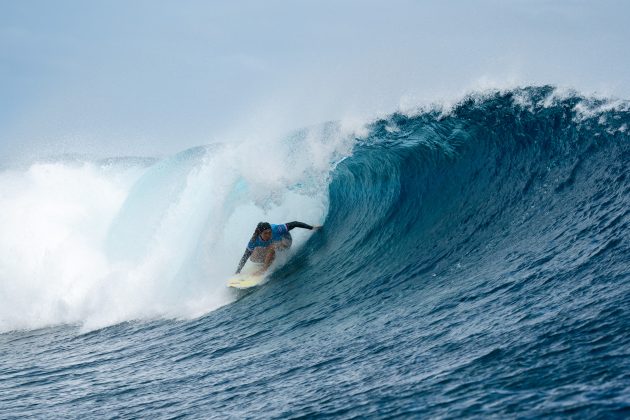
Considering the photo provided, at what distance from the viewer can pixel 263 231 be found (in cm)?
1009

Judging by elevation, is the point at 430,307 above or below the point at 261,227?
below

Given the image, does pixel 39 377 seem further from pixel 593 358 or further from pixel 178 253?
pixel 593 358

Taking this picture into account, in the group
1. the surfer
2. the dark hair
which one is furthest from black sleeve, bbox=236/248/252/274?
the dark hair

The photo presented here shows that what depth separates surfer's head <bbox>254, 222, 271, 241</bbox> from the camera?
10008 mm

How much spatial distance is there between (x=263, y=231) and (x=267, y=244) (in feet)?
1.21

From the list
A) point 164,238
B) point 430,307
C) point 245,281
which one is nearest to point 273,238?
point 245,281

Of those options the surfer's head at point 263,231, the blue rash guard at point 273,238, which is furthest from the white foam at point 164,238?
the surfer's head at point 263,231

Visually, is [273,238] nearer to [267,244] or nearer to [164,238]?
[267,244]

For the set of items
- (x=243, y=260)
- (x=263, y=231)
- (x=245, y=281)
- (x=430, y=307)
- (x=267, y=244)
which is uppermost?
(x=263, y=231)

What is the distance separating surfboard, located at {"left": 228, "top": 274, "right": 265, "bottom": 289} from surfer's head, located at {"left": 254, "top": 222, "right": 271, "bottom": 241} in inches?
25.3

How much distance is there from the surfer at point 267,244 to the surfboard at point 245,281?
0.35ft

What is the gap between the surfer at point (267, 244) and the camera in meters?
10.2

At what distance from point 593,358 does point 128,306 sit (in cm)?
835

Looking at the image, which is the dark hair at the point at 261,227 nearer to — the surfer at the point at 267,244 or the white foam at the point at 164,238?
the surfer at the point at 267,244
